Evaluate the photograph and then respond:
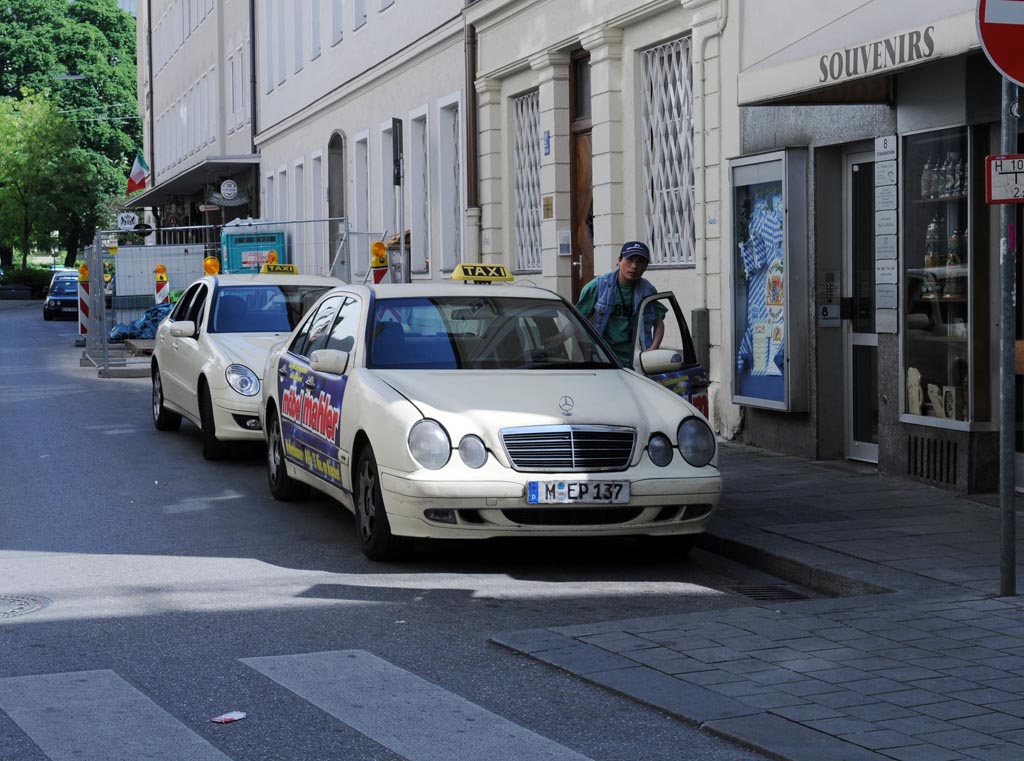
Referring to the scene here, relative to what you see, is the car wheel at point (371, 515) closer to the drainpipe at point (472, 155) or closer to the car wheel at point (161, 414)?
the car wheel at point (161, 414)

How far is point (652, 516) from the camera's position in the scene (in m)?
8.58

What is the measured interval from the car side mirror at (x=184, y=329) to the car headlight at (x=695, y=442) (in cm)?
670

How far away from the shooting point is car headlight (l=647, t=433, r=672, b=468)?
861cm

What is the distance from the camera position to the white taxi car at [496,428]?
8.37 meters

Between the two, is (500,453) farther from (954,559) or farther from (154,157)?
(154,157)

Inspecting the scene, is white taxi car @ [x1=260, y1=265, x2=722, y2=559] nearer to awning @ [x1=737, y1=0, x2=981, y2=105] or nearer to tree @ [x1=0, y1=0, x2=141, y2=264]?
awning @ [x1=737, y1=0, x2=981, y2=105]

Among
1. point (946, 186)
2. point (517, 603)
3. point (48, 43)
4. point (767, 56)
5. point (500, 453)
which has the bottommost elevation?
point (517, 603)

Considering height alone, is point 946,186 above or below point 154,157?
below

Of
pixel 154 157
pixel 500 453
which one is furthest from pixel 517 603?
pixel 154 157

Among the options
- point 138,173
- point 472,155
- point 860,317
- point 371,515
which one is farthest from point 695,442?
point 138,173

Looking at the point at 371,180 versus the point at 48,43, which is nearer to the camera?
the point at 371,180

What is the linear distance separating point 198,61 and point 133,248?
22854 mm

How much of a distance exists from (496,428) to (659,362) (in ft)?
5.62

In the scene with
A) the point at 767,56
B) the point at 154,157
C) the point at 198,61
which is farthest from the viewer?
the point at 154,157
